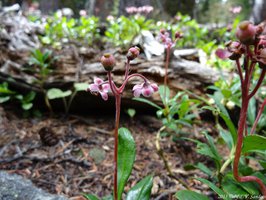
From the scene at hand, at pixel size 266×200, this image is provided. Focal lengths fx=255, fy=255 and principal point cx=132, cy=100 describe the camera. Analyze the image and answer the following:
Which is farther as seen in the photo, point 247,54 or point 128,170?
point 128,170

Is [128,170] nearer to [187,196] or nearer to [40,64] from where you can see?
[187,196]

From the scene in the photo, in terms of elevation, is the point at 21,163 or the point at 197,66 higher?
the point at 197,66

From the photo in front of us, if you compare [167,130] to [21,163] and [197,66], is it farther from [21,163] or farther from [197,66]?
[21,163]

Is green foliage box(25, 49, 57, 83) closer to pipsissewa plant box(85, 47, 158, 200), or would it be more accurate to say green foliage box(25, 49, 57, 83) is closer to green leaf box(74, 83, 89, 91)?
green leaf box(74, 83, 89, 91)

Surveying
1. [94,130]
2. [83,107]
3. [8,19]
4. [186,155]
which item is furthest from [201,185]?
[8,19]

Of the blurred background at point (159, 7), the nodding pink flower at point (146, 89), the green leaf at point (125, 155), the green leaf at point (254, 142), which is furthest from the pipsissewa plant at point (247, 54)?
the blurred background at point (159, 7)

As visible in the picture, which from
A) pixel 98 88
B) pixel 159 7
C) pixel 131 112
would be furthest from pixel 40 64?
pixel 159 7

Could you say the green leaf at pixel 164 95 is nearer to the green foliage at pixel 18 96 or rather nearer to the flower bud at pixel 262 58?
the flower bud at pixel 262 58
